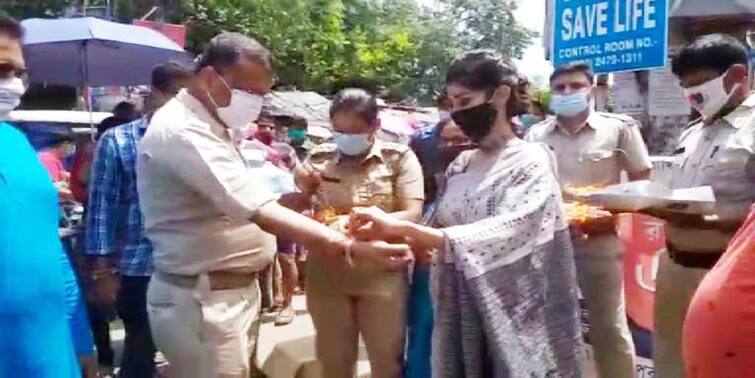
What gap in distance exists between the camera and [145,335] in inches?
196

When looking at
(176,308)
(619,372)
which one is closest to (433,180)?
(619,372)

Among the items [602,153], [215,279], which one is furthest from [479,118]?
[602,153]

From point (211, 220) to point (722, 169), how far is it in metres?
1.95

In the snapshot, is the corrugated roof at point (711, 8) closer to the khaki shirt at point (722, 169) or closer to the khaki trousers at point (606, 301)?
the khaki trousers at point (606, 301)

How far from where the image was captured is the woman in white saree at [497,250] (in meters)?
3.00

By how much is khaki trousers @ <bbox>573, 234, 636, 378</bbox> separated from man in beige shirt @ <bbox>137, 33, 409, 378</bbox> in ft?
5.81

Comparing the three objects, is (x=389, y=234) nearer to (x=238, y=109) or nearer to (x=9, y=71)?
(x=238, y=109)

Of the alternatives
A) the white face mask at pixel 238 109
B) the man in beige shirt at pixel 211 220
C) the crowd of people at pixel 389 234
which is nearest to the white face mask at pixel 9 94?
the crowd of people at pixel 389 234

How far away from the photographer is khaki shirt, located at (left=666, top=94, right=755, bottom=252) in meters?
3.84

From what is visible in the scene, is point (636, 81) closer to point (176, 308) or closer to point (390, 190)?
point (390, 190)

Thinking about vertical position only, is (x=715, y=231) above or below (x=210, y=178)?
below

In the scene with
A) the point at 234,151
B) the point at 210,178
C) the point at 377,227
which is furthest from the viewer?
the point at 234,151

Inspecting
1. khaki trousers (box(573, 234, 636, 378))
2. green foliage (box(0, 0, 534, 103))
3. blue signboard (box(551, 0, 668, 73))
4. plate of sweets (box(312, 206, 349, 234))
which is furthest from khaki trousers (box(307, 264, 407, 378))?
green foliage (box(0, 0, 534, 103))

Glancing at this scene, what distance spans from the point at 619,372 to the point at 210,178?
262 cm
